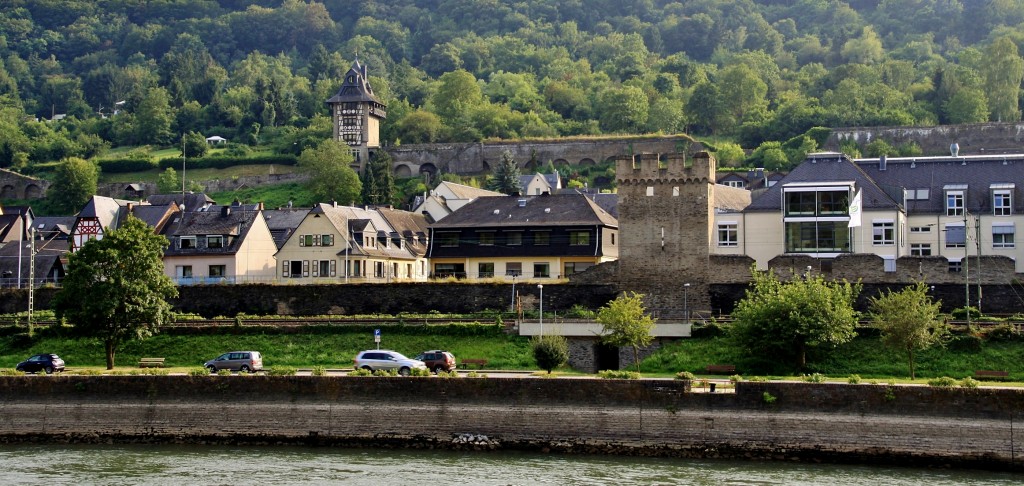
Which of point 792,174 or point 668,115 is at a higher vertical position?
point 668,115

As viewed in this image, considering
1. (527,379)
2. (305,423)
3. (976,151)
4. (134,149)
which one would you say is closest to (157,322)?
(305,423)

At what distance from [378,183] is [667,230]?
6717cm

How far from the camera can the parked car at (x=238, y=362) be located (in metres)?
52.5

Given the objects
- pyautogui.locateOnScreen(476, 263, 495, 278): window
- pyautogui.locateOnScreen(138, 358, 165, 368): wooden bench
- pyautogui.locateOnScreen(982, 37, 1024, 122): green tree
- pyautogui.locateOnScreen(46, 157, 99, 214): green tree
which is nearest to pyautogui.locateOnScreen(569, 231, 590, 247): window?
pyautogui.locateOnScreen(476, 263, 495, 278): window

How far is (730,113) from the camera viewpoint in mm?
158000

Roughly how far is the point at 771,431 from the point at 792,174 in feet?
98.7

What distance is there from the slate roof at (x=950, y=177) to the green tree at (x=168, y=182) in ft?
279

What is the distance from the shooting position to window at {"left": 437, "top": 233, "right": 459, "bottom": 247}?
246 feet

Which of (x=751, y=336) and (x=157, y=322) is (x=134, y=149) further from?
(x=751, y=336)

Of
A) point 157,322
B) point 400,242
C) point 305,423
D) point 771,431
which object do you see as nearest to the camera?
point 771,431

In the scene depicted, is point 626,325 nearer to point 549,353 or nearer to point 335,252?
point 549,353

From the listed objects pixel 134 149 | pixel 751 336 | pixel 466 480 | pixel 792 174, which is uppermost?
pixel 134 149

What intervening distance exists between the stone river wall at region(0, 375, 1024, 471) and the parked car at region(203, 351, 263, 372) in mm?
5734

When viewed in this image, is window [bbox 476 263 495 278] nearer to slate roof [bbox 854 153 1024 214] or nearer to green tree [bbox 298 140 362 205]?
slate roof [bbox 854 153 1024 214]
